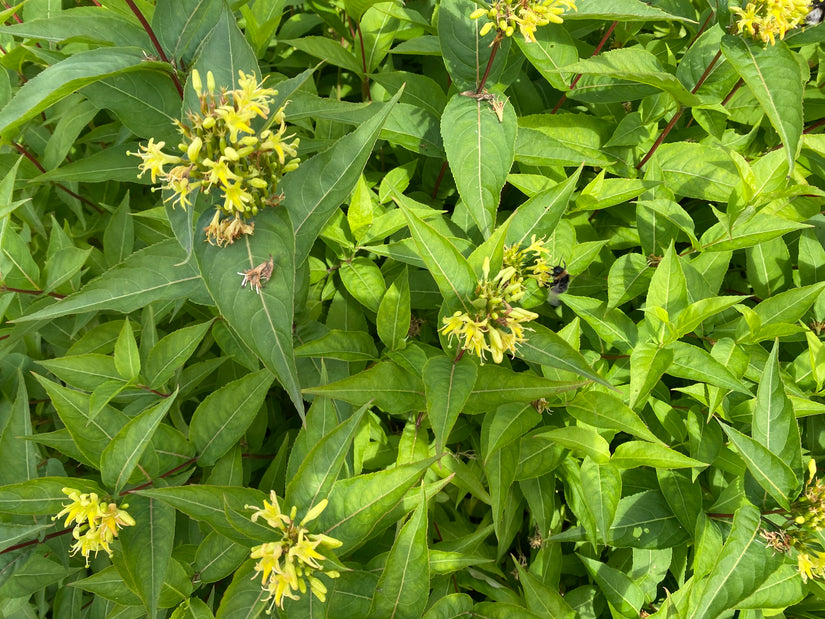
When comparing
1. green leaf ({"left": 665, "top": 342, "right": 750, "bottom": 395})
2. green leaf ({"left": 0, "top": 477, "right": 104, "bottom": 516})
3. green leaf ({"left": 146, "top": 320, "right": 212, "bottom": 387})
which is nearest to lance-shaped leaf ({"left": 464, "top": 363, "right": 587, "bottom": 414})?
green leaf ({"left": 665, "top": 342, "right": 750, "bottom": 395})

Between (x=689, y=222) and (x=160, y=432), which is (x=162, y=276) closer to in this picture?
(x=160, y=432)

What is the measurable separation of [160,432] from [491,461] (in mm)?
988

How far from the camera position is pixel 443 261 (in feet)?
4.05

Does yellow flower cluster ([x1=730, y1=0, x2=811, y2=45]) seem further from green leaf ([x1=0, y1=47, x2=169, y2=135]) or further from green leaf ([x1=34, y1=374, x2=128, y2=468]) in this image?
green leaf ([x1=34, y1=374, x2=128, y2=468])

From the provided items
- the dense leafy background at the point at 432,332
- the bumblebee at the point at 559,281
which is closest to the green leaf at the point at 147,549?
the dense leafy background at the point at 432,332

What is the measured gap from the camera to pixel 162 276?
144 cm

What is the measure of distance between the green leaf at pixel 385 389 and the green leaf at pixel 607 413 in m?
0.47

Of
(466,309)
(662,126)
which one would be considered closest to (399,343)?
(466,309)

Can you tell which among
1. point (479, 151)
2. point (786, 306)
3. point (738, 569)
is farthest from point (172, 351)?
point (786, 306)

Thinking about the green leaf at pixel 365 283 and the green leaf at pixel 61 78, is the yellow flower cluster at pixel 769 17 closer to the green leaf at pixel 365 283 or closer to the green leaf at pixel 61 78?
the green leaf at pixel 365 283

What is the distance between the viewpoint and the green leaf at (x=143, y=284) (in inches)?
53.6

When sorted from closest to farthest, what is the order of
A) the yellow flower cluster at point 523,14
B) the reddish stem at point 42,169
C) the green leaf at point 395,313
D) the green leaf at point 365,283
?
the yellow flower cluster at point 523,14 → the green leaf at point 395,313 → the green leaf at point 365,283 → the reddish stem at point 42,169

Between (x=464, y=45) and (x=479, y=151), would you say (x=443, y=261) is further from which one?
(x=464, y=45)

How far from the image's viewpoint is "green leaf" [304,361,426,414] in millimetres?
1408
